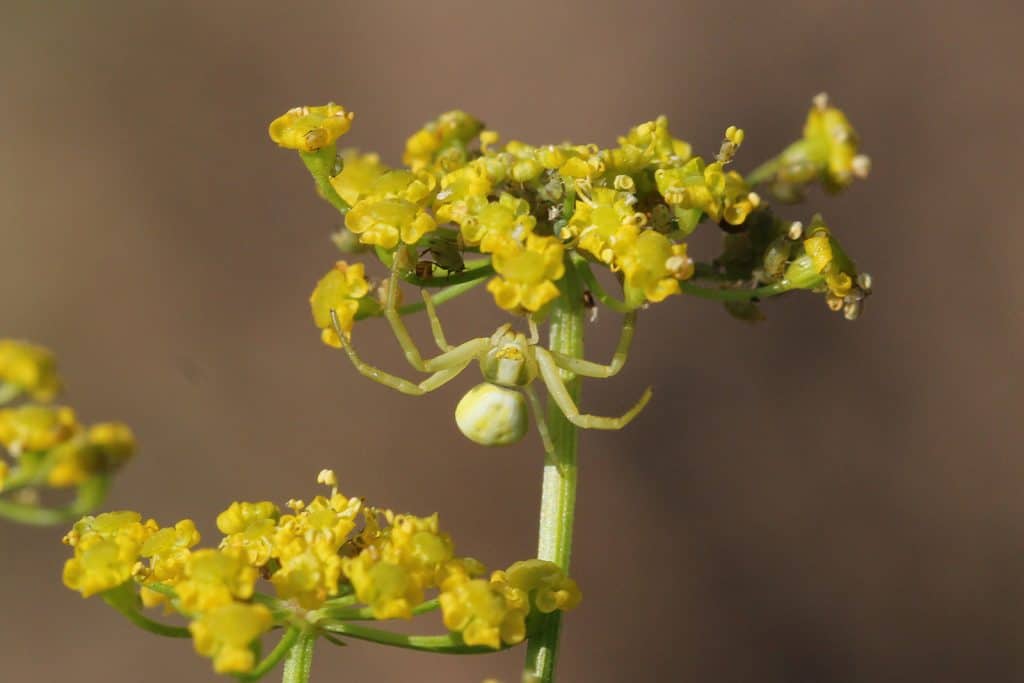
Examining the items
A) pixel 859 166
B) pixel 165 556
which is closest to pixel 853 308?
pixel 859 166

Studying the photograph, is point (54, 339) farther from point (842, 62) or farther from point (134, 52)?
point (842, 62)

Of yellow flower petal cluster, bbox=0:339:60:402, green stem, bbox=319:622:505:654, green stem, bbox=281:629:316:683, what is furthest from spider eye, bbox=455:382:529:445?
yellow flower petal cluster, bbox=0:339:60:402

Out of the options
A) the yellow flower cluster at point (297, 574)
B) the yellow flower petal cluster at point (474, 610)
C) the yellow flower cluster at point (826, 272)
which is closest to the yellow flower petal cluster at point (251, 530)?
→ the yellow flower cluster at point (297, 574)

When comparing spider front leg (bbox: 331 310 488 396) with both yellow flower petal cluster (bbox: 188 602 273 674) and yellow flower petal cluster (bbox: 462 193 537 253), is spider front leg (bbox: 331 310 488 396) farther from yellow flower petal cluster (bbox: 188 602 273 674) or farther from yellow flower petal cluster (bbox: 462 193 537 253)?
yellow flower petal cluster (bbox: 188 602 273 674)

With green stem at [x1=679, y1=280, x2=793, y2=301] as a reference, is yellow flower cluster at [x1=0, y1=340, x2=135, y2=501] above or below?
below

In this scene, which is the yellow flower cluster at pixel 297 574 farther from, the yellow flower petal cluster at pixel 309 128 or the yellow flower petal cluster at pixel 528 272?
the yellow flower petal cluster at pixel 309 128

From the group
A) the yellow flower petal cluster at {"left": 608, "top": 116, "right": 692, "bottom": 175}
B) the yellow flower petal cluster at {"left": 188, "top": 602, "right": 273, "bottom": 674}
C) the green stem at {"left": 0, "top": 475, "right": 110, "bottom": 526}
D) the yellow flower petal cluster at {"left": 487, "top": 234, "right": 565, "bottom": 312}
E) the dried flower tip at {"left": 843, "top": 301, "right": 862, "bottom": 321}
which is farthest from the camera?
the dried flower tip at {"left": 843, "top": 301, "right": 862, "bottom": 321}
